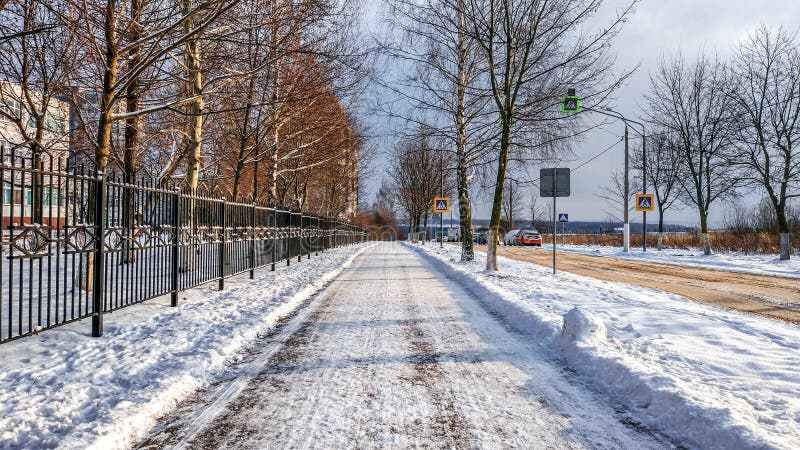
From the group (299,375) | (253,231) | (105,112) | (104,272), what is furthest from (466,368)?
(253,231)

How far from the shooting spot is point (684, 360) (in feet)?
15.5

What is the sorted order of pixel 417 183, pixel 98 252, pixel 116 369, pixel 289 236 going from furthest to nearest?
pixel 417 183 → pixel 289 236 → pixel 98 252 → pixel 116 369

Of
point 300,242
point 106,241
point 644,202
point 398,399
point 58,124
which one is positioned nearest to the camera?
point 398,399

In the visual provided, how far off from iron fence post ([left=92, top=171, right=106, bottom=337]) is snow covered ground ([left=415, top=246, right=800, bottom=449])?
5.40 metres

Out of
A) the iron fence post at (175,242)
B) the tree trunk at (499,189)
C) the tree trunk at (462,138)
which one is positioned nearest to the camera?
the iron fence post at (175,242)

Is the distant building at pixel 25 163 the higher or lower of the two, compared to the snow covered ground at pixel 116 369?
higher

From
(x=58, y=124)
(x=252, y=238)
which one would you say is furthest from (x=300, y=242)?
(x=58, y=124)

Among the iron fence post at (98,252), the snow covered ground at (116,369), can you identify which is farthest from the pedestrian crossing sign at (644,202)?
the iron fence post at (98,252)

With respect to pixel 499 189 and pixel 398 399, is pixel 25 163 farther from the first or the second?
pixel 499 189

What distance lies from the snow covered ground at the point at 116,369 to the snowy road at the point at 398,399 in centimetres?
26

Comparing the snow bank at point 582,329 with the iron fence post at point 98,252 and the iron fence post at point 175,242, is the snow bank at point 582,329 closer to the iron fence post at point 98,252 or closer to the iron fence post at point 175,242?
the iron fence post at point 98,252

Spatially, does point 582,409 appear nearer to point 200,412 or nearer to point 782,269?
point 200,412

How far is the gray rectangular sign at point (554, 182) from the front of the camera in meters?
13.3

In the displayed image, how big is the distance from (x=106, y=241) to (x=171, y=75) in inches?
206
